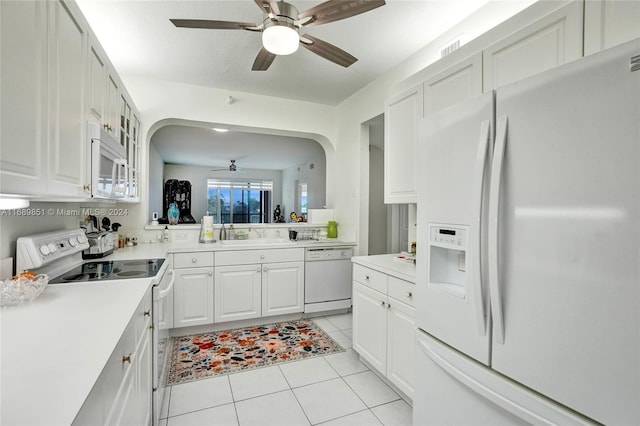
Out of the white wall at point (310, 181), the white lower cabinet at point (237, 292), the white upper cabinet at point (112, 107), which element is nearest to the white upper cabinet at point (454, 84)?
the white upper cabinet at point (112, 107)

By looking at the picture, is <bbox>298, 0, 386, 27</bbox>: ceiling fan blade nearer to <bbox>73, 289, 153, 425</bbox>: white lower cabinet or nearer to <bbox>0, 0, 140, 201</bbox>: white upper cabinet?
<bbox>0, 0, 140, 201</bbox>: white upper cabinet

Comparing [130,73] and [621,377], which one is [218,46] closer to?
[130,73]

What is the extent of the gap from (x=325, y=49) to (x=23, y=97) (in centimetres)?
168

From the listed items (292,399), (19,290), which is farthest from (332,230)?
(19,290)

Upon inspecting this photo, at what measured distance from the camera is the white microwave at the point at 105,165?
63.7 inches

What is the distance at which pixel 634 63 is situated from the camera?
0.78m

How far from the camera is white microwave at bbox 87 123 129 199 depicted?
5.31 ft

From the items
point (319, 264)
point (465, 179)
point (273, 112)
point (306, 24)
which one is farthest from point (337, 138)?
point (465, 179)

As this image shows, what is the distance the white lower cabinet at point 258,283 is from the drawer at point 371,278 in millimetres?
1092

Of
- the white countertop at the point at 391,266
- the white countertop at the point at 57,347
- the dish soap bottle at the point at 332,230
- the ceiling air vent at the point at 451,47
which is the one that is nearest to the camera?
the white countertop at the point at 57,347

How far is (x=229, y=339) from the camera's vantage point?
9.81 feet

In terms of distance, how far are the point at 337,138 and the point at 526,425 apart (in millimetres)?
3553

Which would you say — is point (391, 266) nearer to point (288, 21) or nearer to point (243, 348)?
point (243, 348)

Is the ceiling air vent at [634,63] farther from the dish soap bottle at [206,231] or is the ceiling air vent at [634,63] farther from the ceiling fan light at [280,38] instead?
the dish soap bottle at [206,231]
